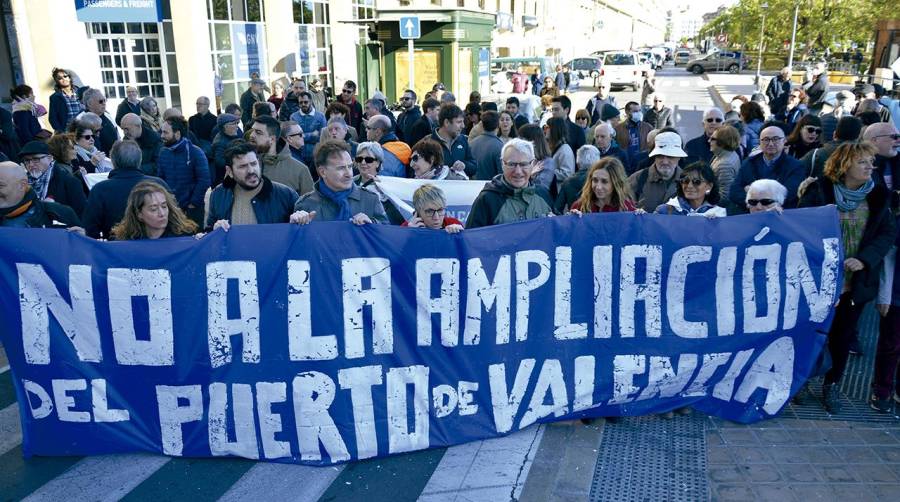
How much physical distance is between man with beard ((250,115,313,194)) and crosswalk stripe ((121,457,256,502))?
9.24ft

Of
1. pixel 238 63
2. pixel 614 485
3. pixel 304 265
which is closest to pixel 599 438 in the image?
pixel 614 485

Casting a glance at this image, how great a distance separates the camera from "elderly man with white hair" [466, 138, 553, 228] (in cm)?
503

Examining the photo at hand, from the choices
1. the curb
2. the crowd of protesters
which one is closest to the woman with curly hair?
the crowd of protesters

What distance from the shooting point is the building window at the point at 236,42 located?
66.0 ft

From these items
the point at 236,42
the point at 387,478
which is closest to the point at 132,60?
the point at 236,42

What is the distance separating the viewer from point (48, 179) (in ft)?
21.7

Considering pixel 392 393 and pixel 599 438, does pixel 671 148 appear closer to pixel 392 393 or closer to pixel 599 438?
pixel 599 438

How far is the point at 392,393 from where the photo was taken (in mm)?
4637

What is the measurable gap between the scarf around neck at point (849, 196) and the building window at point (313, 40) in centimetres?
2004

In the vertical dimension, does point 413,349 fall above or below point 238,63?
below

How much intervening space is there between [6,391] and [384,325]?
3315 millimetres

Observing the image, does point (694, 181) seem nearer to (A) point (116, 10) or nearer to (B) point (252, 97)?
(B) point (252, 97)

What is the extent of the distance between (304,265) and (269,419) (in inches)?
38.5

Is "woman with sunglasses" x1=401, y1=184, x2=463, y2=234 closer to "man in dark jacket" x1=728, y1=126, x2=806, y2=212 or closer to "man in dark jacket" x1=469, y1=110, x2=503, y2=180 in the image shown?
"man in dark jacket" x1=728, y1=126, x2=806, y2=212
